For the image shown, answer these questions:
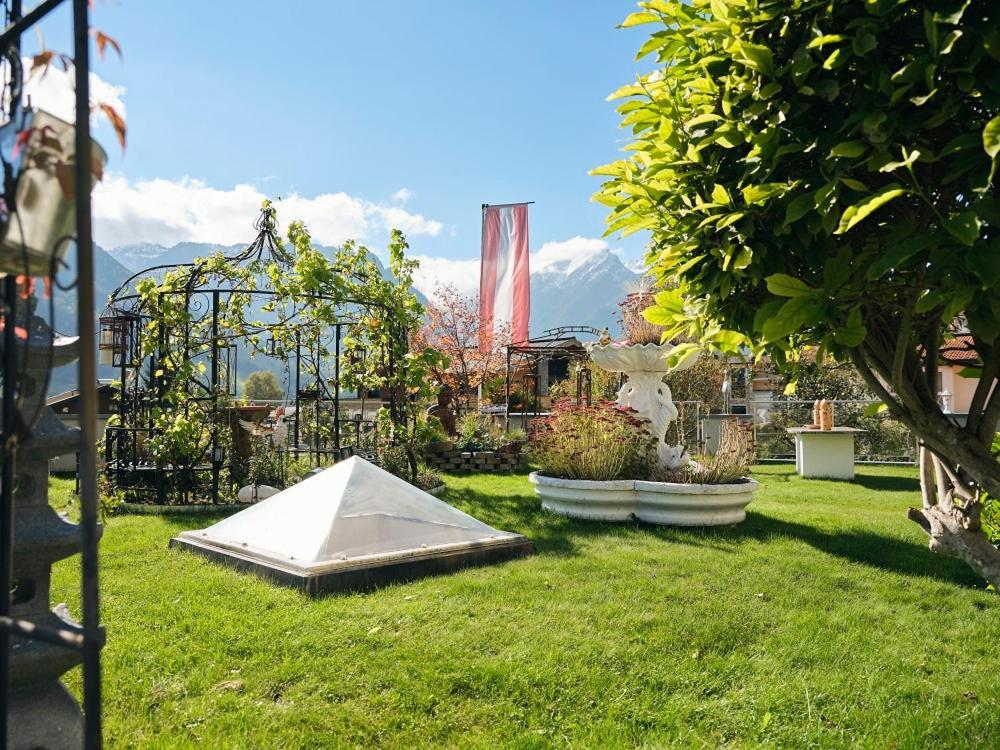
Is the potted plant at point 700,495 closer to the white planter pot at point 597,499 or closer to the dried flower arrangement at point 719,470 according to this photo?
the dried flower arrangement at point 719,470

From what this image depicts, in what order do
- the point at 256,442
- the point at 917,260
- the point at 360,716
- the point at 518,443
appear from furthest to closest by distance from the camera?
the point at 518,443 → the point at 256,442 → the point at 360,716 → the point at 917,260

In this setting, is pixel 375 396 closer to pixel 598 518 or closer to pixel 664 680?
pixel 598 518

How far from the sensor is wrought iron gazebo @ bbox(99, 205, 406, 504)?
7902 millimetres

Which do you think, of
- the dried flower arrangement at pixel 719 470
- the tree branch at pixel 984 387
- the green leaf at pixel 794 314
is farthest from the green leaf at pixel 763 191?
the dried flower arrangement at pixel 719 470

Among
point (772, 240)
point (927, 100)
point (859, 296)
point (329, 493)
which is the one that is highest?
point (927, 100)

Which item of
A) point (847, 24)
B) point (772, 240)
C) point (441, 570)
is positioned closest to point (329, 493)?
point (441, 570)

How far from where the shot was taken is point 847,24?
154 cm

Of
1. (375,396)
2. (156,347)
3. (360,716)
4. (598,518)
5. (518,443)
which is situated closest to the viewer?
(360,716)

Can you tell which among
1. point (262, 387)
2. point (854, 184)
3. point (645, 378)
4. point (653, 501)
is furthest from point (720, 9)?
point (262, 387)

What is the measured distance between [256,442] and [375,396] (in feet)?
40.6

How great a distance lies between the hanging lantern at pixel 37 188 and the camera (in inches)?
44.6

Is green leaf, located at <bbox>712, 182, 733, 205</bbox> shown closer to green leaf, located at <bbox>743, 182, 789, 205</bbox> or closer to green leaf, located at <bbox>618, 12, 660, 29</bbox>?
green leaf, located at <bbox>743, 182, 789, 205</bbox>

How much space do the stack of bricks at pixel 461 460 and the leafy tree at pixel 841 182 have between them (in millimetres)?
9348

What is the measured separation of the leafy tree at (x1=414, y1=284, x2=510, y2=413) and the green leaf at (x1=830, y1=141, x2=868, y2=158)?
1490 cm
